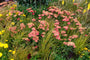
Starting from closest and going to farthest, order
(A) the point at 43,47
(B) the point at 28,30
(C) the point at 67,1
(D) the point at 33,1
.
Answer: (A) the point at 43,47 → (B) the point at 28,30 → (D) the point at 33,1 → (C) the point at 67,1

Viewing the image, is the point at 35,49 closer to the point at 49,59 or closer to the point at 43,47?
the point at 43,47

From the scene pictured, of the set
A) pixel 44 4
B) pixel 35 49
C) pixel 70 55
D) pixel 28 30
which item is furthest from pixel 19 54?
pixel 44 4

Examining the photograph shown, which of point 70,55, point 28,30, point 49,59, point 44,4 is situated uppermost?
point 44,4

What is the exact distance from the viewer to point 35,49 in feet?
9.51

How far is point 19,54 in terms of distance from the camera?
2.42 m

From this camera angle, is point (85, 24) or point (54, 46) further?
point (85, 24)

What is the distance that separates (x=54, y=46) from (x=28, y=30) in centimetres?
83

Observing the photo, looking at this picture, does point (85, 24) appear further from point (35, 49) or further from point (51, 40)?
point (35, 49)

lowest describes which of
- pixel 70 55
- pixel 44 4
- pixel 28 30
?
pixel 70 55

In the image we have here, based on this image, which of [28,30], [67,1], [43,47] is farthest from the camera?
[67,1]

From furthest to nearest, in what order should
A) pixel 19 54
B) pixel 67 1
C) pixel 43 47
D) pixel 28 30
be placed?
pixel 67 1 < pixel 28 30 < pixel 43 47 < pixel 19 54

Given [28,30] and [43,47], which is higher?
[28,30]

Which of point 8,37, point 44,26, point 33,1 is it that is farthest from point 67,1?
point 8,37

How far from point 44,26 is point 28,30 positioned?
1.56ft
